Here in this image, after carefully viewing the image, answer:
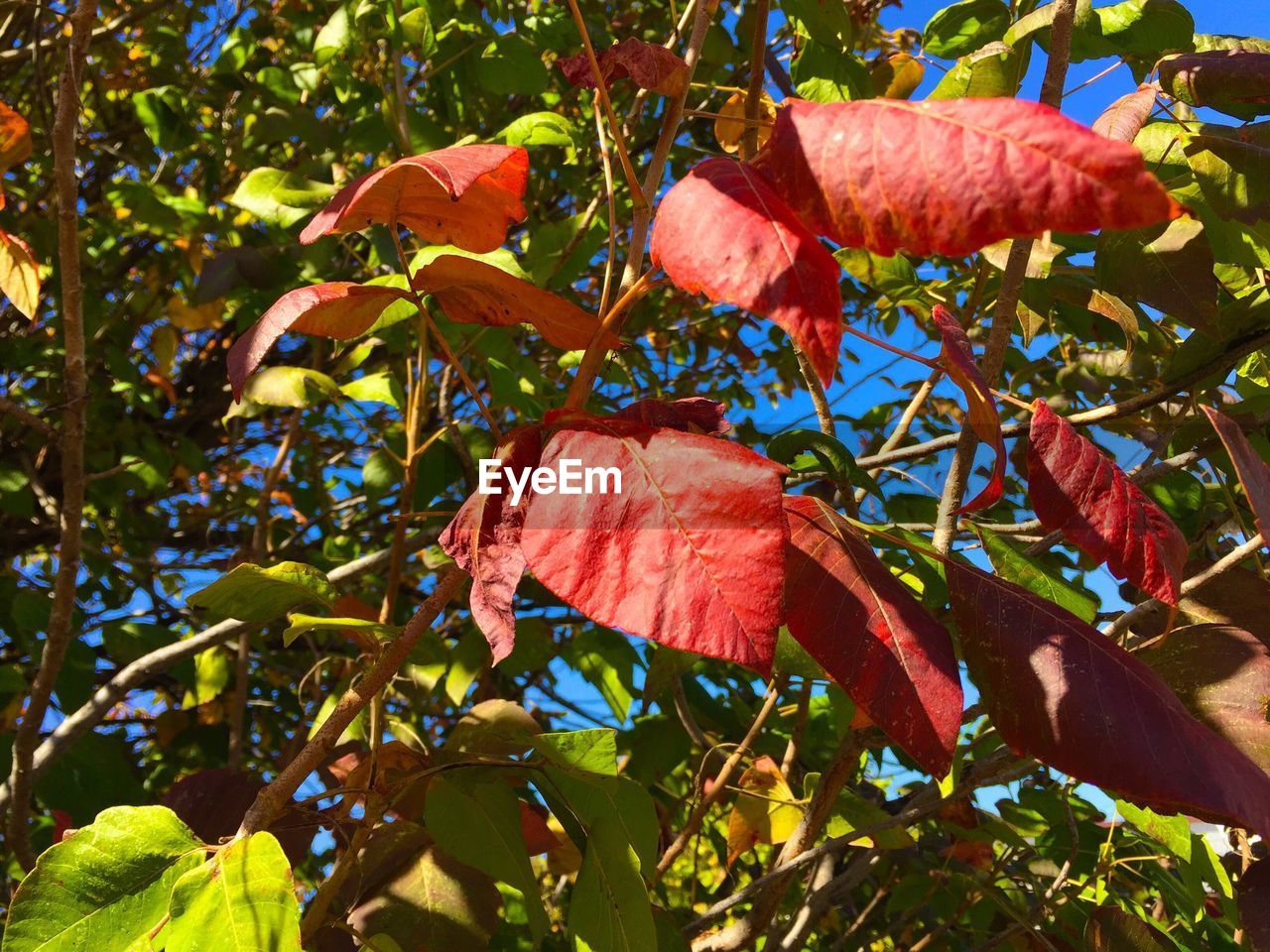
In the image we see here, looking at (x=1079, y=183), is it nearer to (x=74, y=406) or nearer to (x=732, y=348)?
(x=74, y=406)

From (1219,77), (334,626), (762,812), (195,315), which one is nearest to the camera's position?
(334,626)

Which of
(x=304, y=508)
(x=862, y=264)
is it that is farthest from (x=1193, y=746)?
(x=304, y=508)

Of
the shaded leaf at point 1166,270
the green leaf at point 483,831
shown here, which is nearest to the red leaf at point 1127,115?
the shaded leaf at point 1166,270

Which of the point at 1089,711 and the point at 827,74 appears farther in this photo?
the point at 827,74

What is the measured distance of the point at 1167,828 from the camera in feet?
3.17

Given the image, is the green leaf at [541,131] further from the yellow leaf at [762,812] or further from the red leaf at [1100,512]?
the red leaf at [1100,512]

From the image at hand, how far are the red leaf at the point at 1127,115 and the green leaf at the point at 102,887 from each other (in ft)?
2.71

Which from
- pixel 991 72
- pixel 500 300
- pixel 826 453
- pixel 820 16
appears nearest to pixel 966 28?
pixel 820 16

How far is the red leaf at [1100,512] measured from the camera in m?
0.57

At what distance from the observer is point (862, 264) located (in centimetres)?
114

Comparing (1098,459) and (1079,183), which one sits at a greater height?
(1079,183)

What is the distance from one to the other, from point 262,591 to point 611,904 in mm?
342

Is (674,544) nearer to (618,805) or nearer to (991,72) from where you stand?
(618,805)

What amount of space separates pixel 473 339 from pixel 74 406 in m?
0.50
